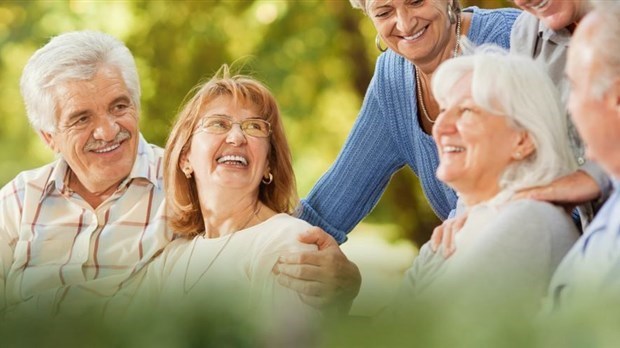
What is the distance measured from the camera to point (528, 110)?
1279 mm

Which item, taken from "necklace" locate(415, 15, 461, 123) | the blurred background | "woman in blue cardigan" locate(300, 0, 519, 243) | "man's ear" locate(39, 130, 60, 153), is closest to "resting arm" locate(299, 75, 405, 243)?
"woman in blue cardigan" locate(300, 0, 519, 243)

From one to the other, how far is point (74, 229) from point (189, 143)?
1.14ft

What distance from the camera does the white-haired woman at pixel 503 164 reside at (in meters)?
1.23

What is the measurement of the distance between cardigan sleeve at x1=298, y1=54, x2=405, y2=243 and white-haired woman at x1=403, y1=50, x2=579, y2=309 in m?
0.64

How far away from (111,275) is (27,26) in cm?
335

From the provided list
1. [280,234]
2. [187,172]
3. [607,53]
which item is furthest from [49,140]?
[607,53]

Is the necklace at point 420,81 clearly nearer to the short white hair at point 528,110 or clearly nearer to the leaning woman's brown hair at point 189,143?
the leaning woman's brown hair at point 189,143

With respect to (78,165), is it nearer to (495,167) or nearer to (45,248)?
(45,248)

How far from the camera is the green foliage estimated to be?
4641 millimetres

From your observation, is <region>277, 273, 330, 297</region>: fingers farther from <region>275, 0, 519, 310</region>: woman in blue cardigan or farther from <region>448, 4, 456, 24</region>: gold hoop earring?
<region>448, 4, 456, 24</region>: gold hoop earring

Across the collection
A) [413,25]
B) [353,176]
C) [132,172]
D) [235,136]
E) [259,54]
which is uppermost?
[413,25]

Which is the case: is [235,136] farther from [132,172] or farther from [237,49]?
[237,49]

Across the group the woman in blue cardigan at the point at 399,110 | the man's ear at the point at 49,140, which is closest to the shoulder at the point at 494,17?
the woman in blue cardigan at the point at 399,110

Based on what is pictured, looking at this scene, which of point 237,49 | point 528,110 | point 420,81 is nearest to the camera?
point 528,110
